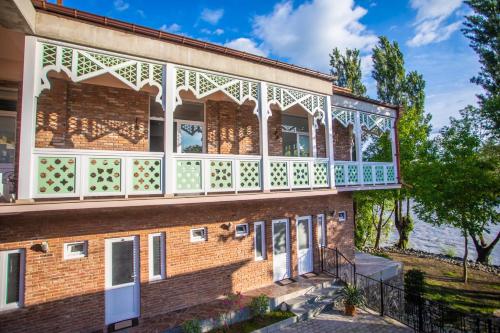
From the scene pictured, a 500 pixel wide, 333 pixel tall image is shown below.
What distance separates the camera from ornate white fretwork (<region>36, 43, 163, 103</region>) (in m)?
5.96

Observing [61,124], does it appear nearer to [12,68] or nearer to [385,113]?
[12,68]

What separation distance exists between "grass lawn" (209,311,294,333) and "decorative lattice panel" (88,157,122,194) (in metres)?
4.77

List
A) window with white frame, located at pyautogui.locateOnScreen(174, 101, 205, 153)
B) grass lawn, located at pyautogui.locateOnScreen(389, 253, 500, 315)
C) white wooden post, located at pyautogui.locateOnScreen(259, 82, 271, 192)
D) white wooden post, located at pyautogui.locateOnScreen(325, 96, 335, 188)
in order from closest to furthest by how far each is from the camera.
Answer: white wooden post, located at pyautogui.locateOnScreen(259, 82, 271, 192) → window with white frame, located at pyautogui.locateOnScreen(174, 101, 205, 153) → white wooden post, located at pyautogui.locateOnScreen(325, 96, 335, 188) → grass lawn, located at pyautogui.locateOnScreen(389, 253, 500, 315)

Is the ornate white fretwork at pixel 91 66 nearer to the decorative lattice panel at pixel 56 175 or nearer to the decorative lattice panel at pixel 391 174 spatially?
the decorative lattice panel at pixel 56 175

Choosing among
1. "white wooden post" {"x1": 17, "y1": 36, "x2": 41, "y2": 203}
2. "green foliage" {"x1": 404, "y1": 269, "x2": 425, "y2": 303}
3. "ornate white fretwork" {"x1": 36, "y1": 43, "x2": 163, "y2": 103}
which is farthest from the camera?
"green foliage" {"x1": 404, "y1": 269, "x2": 425, "y2": 303}

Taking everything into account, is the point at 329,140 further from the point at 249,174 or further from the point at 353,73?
the point at 353,73

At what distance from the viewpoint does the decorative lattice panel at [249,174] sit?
8.27 m

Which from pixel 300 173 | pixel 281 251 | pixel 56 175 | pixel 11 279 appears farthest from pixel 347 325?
pixel 11 279

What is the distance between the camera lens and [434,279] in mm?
15695

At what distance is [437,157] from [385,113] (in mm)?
6930

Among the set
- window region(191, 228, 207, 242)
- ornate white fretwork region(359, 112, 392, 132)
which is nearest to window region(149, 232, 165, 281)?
window region(191, 228, 207, 242)

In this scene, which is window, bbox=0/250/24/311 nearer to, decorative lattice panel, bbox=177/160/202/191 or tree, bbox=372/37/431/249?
decorative lattice panel, bbox=177/160/202/191

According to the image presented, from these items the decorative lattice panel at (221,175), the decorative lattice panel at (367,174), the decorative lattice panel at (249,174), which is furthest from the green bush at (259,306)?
the decorative lattice panel at (367,174)

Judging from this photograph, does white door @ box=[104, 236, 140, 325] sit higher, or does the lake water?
white door @ box=[104, 236, 140, 325]
